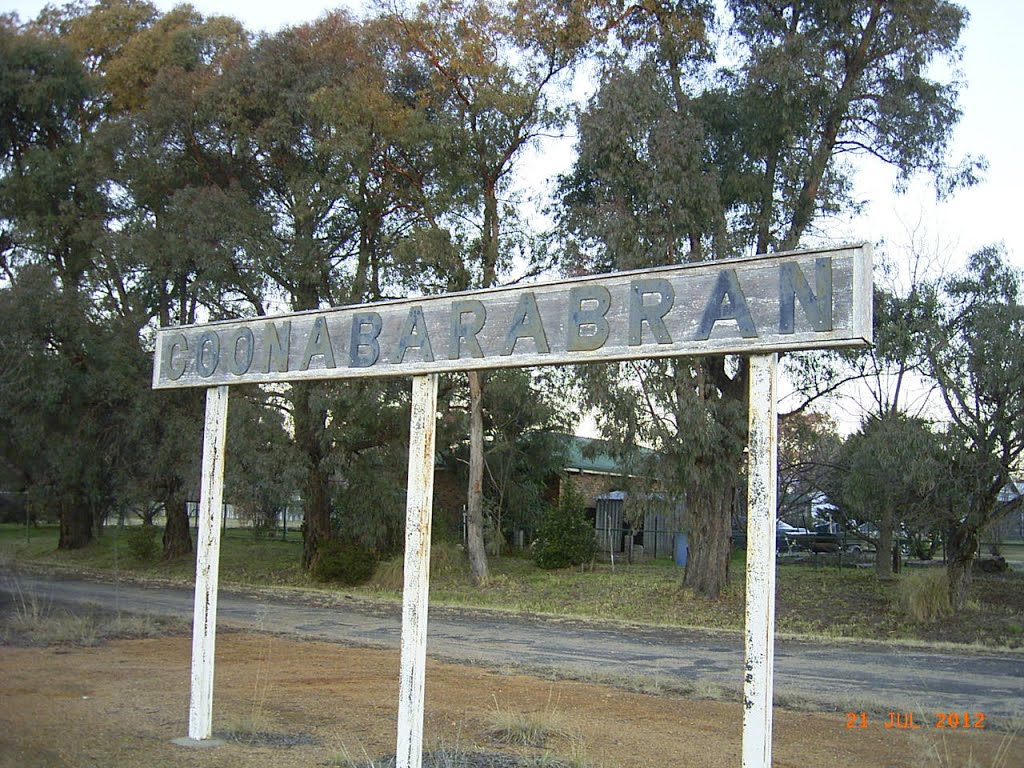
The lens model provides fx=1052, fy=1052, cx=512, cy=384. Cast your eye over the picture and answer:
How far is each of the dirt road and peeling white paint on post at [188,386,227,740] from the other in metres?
5.57

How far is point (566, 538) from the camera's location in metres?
30.3

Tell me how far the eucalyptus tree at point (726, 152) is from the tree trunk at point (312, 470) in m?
8.08

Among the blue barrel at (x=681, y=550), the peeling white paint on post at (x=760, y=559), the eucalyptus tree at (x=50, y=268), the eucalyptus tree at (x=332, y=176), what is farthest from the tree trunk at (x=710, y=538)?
the peeling white paint on post at (x=760, y=559)

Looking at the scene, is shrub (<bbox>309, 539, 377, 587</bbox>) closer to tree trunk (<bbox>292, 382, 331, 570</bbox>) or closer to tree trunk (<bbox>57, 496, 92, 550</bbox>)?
tree trunk (<bbox>292, 382, 331, 570</bbox>)

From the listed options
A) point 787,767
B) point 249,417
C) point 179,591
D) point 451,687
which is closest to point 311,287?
point 249,417

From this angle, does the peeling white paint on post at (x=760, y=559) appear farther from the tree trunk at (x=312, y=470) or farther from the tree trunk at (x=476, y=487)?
the tree trunk at (x=476, y=487)

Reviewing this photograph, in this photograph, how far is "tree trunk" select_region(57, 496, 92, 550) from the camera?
3550cm

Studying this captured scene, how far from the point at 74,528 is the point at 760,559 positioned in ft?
114

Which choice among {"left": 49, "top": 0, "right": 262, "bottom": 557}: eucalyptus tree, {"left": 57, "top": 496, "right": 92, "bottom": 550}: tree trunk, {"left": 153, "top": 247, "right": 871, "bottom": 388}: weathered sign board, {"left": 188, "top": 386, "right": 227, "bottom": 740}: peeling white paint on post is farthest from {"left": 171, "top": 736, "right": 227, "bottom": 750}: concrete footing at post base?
{"left": 57, "top": 496, "right": 92, "bottom": 550}: tree trunk

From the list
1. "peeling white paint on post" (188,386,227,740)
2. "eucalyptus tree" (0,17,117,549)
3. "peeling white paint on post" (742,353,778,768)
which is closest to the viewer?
"peeling white paint on post" (742,353,778,768)

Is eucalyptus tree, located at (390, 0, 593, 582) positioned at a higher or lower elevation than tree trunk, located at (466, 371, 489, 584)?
higher

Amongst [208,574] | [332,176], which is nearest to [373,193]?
[332,176]

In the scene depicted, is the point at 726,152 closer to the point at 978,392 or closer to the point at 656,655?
the point at 978,392

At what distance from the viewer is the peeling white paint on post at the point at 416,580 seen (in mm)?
6453
